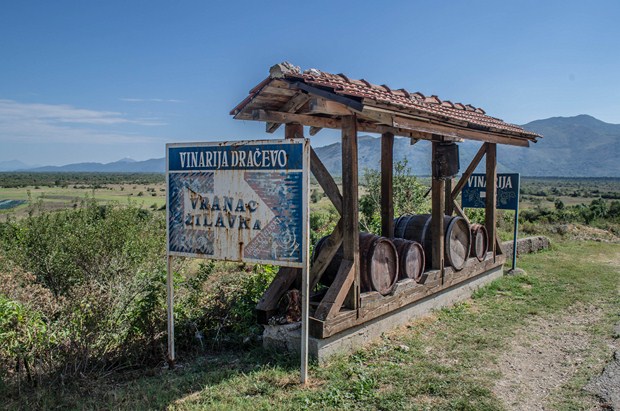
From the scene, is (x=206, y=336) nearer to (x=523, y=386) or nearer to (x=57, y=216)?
(x=523, y=386)

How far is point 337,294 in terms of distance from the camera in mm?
5312

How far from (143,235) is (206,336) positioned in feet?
13.8

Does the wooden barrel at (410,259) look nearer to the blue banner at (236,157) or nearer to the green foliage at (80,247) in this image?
the blue banner at (236,157)

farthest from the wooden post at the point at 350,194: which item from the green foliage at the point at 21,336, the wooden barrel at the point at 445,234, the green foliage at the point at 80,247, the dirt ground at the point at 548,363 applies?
the green foliage at the point at 80,247

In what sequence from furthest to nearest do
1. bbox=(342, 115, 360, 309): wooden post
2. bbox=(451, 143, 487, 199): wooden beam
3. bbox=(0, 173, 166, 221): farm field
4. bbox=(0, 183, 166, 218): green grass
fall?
bbox=(0, 173, 166, 221): farm field
bbox=(0, 183, 166, 218): green grass
bbox=(451, 143, 487, 199): wooden beam
bbox=(342, 115, 360, 309): wooden post

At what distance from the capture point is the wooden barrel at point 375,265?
6.05 meters

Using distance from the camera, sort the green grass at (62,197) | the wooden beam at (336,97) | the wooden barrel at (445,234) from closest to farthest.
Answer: the wooden beam at (336,97) < the wooden barrel at (445,234) < the green grass at (62,197)

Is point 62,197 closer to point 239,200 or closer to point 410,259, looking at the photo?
point 410,259

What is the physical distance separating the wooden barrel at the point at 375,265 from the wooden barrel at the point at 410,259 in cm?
28

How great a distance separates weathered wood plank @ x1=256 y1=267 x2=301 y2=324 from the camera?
19.4ft

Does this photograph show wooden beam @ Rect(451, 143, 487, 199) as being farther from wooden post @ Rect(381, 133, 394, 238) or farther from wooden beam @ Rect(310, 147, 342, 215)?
wooden beam @ Rect(310, 147, 342, 215)

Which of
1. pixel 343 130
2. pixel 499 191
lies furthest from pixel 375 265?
pixel 499 191

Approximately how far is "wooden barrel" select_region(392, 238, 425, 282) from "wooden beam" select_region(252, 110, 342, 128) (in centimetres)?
212

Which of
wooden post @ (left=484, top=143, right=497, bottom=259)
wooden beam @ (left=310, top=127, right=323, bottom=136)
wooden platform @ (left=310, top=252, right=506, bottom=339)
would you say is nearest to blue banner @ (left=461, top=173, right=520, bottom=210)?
wooden post @ (left=484, top=143, right=497, bottom=259)
